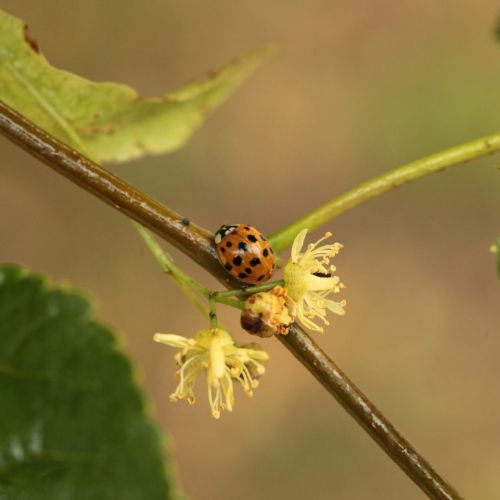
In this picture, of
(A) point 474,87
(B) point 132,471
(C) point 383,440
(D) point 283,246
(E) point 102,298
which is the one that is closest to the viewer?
(B) point 132,471

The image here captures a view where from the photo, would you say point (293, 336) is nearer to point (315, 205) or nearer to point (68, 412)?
point (68, 412)

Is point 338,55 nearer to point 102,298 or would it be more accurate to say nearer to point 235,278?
point 102,298

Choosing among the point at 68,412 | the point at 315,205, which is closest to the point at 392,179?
the point at 68,412

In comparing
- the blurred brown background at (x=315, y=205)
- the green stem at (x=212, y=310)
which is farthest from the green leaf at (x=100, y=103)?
the blurred brown background at (x=315, y=205)

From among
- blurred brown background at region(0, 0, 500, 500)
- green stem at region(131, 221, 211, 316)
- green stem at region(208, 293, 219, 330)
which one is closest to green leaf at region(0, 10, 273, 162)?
green stem at region(131, 221, 211, 316)

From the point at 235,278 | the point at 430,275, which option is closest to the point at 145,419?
the point at 235,278
